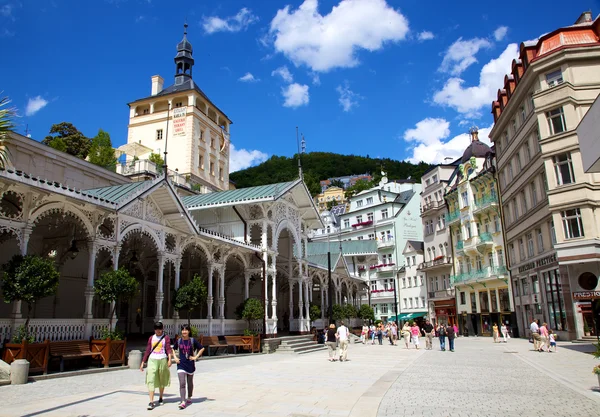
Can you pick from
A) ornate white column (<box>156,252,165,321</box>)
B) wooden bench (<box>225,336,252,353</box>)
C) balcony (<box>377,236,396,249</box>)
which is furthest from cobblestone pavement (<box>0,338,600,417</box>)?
balcony (<box>377,236,396,249</box>)

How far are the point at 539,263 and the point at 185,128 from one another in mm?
38961

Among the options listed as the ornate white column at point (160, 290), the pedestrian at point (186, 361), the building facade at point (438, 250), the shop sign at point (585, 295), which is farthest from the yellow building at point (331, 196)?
the pedestrian at point (186, 361)

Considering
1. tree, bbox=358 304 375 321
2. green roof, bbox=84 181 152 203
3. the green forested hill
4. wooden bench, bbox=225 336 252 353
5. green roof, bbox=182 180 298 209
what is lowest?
wooden bench, bbox=225 336 252 353

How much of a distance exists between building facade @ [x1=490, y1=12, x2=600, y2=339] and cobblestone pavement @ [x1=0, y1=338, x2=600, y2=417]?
44.3 ft

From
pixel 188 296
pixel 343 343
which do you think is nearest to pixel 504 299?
pixel 343 343

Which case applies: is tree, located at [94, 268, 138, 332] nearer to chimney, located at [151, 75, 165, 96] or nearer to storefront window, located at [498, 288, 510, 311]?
storefront window, located at [498, 288, 510, 311]

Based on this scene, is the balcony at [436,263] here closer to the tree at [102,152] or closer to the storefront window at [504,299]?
the storefront window at [504,299]

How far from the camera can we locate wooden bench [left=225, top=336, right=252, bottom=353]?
24302 millimetres

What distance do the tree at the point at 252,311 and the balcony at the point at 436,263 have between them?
100ft

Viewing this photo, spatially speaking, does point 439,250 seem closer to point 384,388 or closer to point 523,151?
point 523,151

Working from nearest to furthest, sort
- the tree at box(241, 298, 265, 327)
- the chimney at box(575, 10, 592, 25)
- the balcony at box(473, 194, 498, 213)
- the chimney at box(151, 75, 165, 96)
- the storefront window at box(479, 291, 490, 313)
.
Answer: the tree at box(241, 298, 265, 327), the chimney at box(575, 10, 592, 25), the balcony at box(473, 194, 498, 213), the storefront window at box(479, 291, 490, 313), the chimney at box(151, 75, 165, 96)

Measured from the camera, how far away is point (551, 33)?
31562 mm

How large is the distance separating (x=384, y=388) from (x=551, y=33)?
1151 inches

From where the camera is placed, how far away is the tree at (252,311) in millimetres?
25859
